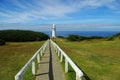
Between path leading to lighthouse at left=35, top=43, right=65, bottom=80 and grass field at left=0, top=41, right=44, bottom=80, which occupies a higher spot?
path leading to lighthouse at left=35, top=43, right=65, bottom=80

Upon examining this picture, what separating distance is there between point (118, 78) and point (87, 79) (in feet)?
5.09

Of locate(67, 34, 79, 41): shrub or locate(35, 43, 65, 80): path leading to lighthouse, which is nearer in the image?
locate(35, 43, 65, 80): path leading to lighthouse

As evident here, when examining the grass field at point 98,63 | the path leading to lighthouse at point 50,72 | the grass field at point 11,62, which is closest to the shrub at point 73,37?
the grass field at point 98,63

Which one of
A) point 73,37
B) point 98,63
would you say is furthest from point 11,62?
point 73,37

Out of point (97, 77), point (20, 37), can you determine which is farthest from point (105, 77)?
point (20, 37)

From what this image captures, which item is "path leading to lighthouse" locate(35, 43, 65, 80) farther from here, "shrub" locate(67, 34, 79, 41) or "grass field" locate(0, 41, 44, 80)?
"shrub" locate(67, 34, 79, 41)

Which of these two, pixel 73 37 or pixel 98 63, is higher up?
pixel 98 63

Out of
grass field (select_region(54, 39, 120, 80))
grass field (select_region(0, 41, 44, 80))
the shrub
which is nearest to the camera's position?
grass field (select_region(54, 39, 120, 80))

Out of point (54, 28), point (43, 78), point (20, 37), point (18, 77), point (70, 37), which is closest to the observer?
point (18, 77)

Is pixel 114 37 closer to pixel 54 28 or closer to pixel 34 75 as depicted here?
pixel 54 28

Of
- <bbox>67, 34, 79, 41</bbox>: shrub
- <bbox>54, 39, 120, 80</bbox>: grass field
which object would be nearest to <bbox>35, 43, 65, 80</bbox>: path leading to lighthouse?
<bbox>54, 39, 120, 80</bbox>: grass field

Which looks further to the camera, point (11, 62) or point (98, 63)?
point (11, 62)

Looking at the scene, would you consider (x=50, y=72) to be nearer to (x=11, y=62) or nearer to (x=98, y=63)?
(x=98, y=63)

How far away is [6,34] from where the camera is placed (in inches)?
3868
